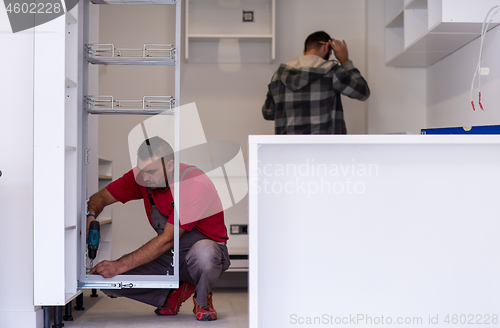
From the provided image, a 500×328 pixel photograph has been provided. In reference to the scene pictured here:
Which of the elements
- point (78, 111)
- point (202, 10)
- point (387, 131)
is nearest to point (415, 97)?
point (387, 131)

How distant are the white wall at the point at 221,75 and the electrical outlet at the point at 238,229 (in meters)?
0.75

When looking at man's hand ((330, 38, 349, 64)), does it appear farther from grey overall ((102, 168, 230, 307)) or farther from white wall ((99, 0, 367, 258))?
grey overall ((102, 168, 230, 307))

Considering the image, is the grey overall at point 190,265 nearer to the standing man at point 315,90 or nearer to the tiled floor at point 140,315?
the tiled floor at point 140,315

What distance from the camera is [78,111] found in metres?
2.00

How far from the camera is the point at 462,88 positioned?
268 centimetres

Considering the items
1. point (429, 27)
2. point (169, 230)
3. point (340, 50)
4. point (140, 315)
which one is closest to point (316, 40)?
point (340, 50)

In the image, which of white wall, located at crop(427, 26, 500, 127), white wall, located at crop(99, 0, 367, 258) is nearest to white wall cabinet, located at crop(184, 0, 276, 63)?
white wall, located at crop(99, 0, 367, 258)

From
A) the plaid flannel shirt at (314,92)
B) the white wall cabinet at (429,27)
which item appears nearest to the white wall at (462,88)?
the white wall cabinet at (429,27)

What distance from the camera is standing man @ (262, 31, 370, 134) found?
2695mm

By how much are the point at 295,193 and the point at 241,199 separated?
1.44 m

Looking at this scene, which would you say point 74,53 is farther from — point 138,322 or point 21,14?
point 138,322

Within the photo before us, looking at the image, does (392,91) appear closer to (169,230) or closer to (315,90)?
(315,90)

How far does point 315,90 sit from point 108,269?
1506mm

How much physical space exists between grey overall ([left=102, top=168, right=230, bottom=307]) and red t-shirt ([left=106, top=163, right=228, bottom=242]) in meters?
0.04
